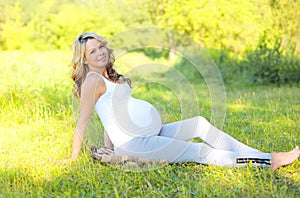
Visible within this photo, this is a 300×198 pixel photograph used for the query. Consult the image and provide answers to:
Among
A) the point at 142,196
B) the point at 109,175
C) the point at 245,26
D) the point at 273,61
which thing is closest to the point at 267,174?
the point at 142,196

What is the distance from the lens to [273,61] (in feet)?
27.5

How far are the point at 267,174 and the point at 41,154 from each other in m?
1.72

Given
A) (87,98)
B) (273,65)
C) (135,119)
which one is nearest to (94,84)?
(87,98)

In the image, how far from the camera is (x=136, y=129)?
2.98m

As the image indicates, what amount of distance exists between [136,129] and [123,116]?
0.42 ft

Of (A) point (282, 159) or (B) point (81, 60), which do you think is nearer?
(A) point (282, 159)

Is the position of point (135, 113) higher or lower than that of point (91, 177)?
higher

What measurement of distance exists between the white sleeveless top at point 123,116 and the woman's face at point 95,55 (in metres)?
0.13

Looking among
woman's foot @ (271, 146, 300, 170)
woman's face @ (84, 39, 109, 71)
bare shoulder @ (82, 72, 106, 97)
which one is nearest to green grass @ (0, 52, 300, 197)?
woman's foot @ (271, 146, 300, 170)

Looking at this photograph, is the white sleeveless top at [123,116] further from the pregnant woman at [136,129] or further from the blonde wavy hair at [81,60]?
the blonde wavy hair at [81,60]

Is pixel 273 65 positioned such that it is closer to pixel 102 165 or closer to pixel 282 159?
pixel 282 159

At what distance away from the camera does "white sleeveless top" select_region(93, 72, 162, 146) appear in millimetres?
2984

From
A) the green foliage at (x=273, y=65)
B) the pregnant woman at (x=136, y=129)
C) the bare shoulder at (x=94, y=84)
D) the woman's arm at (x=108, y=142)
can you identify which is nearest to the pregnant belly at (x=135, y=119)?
the pregnant woman at (x=136, y=129)

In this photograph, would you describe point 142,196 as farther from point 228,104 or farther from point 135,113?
point 228,104
